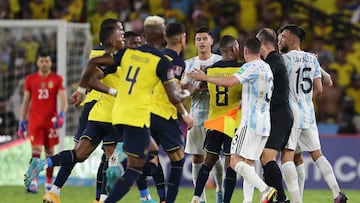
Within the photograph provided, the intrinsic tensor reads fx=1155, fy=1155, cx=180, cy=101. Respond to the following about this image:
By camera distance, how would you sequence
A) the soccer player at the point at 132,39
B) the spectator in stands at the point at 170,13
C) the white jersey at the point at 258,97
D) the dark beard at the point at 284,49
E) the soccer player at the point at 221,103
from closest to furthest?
1. the white jersey at the point at 258,97
2. the dark beard at the point at 284,49
3. the soccer player at the point at 221,103
4. the soccer player at the point at 132,39
5. the spectator in stands at the point at 170,13

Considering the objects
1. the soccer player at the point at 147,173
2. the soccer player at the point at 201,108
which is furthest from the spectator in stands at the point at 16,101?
the soccer player at the point at 147,173

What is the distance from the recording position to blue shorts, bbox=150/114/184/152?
1384 cm

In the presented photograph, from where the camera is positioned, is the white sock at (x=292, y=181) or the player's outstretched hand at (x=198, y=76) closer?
the player's outstretched hand at (x=198, y=76)

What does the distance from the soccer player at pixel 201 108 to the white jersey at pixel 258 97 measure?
1.77 meters

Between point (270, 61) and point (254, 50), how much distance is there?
0.46 metres

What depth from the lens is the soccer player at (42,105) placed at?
18.8 m

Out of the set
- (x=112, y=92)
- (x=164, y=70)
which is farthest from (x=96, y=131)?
(x=164, y=70)

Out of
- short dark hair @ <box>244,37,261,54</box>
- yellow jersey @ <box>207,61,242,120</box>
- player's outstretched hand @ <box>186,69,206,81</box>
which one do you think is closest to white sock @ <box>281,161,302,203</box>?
yellow jersey @ <box>207,61,242,120</box>

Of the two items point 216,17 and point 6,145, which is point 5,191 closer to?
point 6,145

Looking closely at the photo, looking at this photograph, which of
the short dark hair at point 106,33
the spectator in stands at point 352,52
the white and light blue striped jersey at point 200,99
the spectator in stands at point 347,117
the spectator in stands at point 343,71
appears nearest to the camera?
the short dark hair at point 106,33

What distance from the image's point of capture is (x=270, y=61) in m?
14.0

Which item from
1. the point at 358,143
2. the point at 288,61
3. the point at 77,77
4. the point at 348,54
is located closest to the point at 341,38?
the point at 348,54

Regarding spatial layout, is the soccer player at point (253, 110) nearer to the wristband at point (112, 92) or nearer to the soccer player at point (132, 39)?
the wristband at point (112, 92)

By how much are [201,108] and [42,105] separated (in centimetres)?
404
